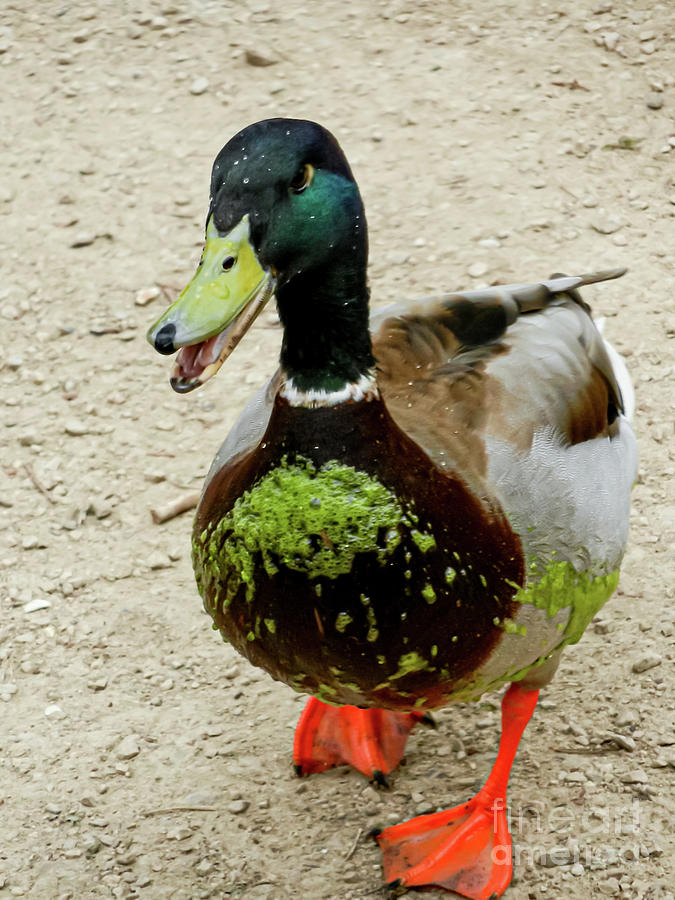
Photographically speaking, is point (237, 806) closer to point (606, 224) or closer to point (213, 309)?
point (213, 309)

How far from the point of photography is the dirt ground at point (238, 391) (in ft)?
9.11

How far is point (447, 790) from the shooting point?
2.92 metres

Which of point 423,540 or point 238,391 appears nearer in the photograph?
point 423,540

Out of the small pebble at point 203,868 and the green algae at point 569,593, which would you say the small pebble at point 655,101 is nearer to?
the green algae at point 569,593

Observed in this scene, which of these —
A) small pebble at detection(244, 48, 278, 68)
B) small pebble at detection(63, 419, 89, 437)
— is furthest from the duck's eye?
small pebble at detection(244, 48, 278, 68)

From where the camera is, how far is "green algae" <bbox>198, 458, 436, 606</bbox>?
2049 mm

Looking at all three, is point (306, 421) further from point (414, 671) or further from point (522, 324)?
point (522, 324)

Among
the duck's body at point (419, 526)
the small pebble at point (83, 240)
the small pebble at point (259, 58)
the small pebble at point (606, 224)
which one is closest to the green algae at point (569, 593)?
the duck's body at point (419, 526)

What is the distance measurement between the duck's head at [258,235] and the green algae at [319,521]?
346 mm

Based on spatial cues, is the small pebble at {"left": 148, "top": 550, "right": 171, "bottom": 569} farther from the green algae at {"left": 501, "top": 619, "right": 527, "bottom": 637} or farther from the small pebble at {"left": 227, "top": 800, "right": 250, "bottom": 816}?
the green algae at {"left": 501, "top": 619, "right": 527, "bottom": 637}

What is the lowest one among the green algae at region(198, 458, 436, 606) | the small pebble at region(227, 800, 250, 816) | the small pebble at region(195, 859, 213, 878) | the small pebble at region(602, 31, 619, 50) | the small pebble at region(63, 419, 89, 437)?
the small pebble at region(227, 800, 250, 816)

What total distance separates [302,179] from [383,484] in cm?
58

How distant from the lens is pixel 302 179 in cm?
195

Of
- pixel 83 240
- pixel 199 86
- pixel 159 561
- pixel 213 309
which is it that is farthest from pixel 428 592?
pixel 199 86
